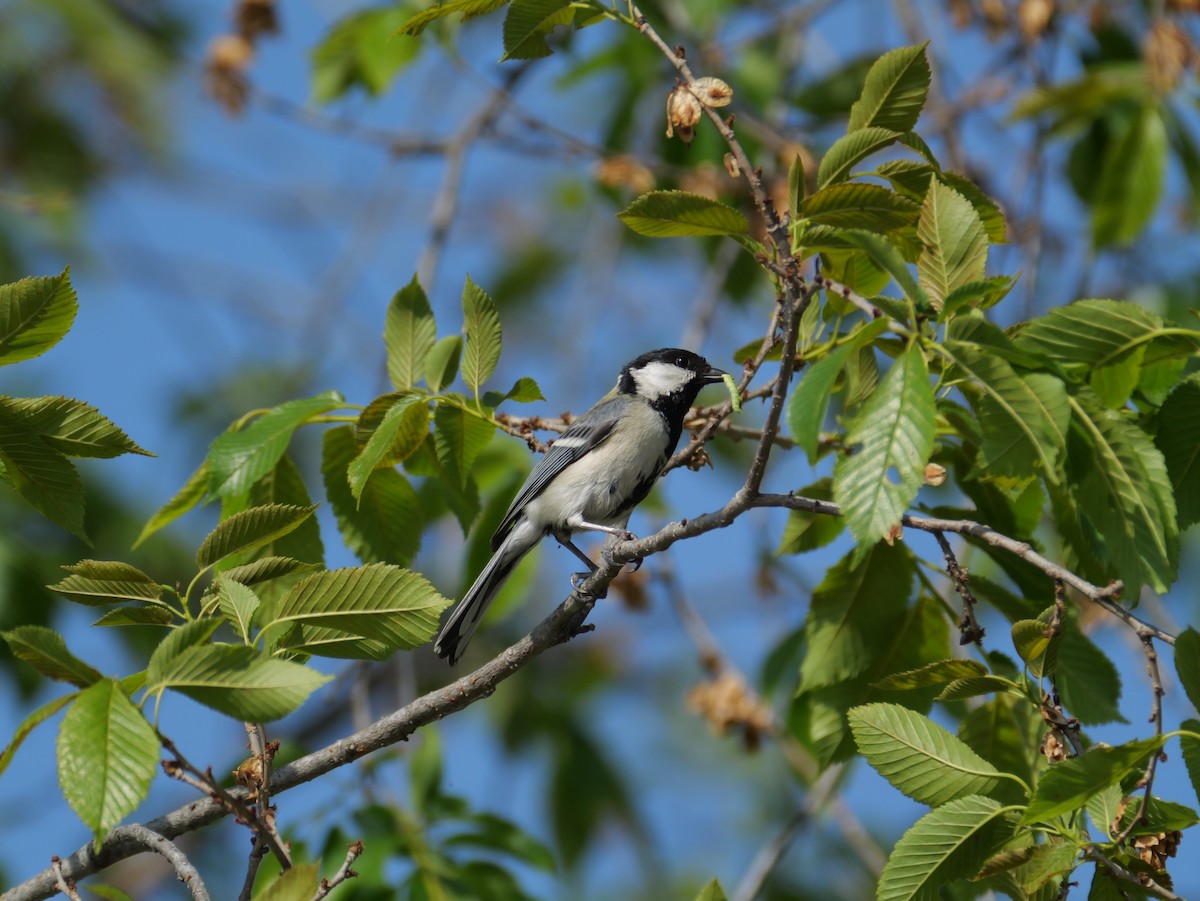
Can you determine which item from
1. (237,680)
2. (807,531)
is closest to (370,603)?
(237,680)

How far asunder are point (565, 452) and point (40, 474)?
6.20 ft

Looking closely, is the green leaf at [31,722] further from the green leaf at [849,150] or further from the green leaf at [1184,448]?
the green leaf at [1184,448]

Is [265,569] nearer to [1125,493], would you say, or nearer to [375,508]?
[375,508]

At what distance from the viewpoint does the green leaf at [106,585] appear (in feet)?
7.00

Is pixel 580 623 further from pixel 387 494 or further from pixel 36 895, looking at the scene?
pixel 36 895

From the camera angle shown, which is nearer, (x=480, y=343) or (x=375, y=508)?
(x=480, y=343)

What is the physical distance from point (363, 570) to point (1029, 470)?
3.98 feet

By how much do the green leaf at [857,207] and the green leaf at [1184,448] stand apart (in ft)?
2.25

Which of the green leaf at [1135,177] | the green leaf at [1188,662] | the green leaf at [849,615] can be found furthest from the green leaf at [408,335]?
the green leaf at [1135,177]

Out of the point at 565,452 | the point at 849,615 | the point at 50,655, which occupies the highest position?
the point at 565,452

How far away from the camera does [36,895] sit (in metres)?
A: 2.39

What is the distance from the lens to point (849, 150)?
2.42 m

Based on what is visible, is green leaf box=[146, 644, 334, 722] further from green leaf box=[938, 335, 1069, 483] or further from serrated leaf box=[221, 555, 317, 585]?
green leaf box=[938, 335, 1069, 483]

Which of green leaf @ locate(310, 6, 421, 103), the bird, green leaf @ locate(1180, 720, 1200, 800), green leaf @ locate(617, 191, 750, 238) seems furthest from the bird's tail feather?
green leaf @ locate(310, 6, 421, 103)
